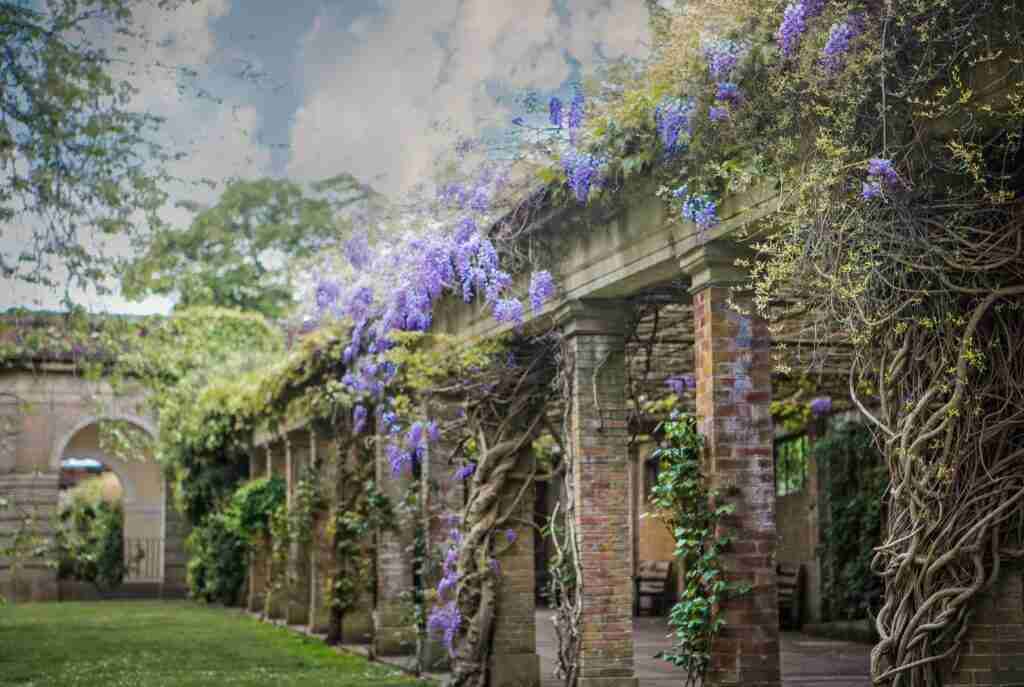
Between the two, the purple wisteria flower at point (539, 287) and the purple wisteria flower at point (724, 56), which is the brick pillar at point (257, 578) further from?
the purple wisteria flower at point (724, 56)

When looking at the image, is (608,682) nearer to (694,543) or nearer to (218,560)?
(694,543)

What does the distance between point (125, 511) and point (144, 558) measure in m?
1.25

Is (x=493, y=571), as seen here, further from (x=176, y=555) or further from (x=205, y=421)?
(x=176, y=555)

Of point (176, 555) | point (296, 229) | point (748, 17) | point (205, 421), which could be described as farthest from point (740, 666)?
point (296, 229)

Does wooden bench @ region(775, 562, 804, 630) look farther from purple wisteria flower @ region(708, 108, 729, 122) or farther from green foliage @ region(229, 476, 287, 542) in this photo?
purple wisteria flower @ region(708, 108, 729, 122)

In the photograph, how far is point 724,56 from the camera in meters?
7.85

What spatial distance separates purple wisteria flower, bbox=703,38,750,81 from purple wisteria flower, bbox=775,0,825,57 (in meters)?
0.51

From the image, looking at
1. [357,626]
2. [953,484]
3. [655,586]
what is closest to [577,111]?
[953,484]

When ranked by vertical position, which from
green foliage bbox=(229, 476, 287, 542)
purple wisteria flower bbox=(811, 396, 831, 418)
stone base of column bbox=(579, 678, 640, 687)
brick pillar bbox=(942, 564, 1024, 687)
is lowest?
stone base of column bbox=(579, 678, 640, 687)

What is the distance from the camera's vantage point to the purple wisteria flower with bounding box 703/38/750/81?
25.6 feet

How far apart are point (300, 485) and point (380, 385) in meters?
6.50

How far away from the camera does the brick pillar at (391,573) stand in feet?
52.7

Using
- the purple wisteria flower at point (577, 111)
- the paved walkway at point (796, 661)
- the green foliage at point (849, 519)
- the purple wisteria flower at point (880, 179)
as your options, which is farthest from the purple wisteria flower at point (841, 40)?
the green foliage at point (849, 519)

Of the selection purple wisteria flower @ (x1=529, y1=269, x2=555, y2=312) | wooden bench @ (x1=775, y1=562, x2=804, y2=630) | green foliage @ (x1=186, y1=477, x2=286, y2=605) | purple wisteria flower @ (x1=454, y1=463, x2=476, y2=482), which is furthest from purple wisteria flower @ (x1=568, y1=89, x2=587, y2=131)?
green foliage @ (x1=186, y1=477, x2=286, y2=605)
